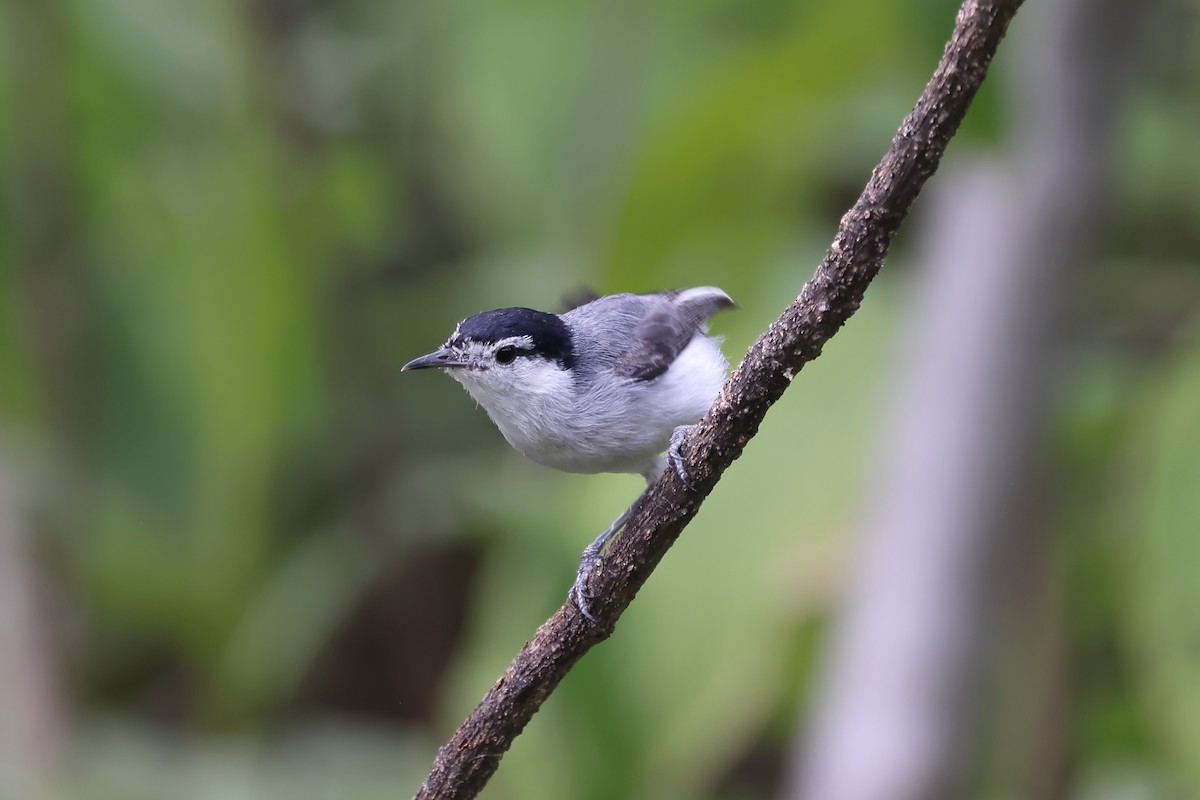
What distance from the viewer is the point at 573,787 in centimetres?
223

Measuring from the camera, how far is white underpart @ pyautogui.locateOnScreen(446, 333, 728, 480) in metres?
1.41

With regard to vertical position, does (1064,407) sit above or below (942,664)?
above

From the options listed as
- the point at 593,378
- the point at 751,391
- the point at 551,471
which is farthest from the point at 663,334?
the point at 551,471

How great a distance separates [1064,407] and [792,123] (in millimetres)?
785

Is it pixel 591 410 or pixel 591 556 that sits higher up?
pixel 591 410

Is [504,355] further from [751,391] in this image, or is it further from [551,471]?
[551,471]

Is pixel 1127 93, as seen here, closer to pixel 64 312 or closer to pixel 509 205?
pixel 509 205

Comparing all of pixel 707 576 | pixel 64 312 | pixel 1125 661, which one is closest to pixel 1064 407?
pixel 1125 661

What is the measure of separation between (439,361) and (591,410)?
7.2 inches

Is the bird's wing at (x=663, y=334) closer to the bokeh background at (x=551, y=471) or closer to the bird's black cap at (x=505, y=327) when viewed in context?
the bird's black cap at (x=505, y=327)

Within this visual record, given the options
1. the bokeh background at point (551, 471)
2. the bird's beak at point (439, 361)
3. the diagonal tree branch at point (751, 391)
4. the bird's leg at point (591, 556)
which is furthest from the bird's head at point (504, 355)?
the bokeh background at point (551, 471)

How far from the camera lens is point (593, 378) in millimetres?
1485

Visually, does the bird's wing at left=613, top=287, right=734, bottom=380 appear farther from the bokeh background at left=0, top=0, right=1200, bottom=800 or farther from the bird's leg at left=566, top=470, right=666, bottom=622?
the bokeh background at left=0, top=0, right=1200, bottom=800

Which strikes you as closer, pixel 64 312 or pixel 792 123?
pixel 792 123
